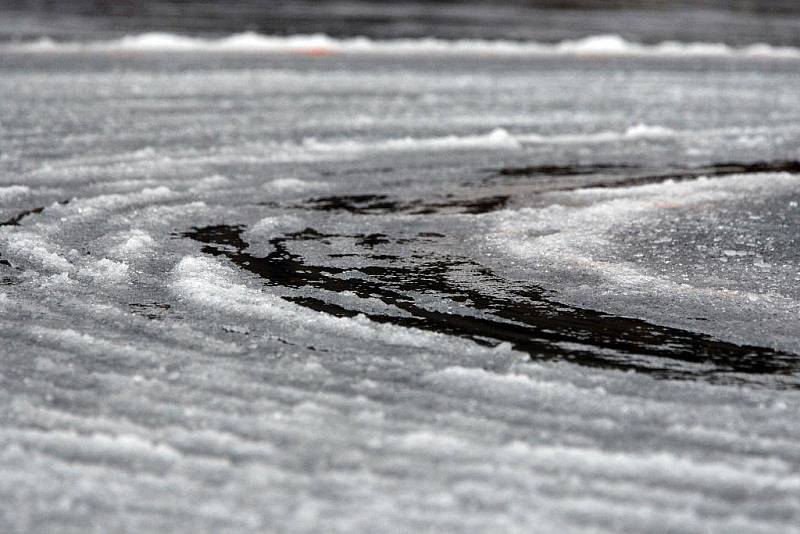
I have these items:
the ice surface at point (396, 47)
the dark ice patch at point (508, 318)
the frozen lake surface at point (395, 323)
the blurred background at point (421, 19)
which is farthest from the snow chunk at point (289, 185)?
the blurred background at point (421, 19)

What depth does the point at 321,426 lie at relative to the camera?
8.14 ft

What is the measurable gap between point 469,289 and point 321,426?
1.07m

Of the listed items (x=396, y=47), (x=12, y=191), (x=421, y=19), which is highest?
(x=421, y=19)

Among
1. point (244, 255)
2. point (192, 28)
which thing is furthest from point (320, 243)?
point (192, 28)

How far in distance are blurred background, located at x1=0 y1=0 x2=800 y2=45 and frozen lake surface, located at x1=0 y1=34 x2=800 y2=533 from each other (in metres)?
3.88

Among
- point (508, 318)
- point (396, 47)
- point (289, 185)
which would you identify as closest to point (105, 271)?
point (508, 318)

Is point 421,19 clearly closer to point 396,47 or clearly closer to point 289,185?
point 396,47

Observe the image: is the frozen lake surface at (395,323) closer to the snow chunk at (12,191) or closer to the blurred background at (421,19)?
the snow chunk at (12,191)

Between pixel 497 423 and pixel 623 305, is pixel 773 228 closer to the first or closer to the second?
pixel 623 305

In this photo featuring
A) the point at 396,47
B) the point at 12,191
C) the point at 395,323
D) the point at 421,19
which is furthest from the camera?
the point at 421,19

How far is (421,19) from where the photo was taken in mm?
11383

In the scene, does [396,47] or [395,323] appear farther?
[396,47]

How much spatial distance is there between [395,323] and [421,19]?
28.4 ft

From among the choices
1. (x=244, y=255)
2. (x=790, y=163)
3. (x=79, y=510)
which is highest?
(x=790, y=163)
